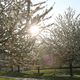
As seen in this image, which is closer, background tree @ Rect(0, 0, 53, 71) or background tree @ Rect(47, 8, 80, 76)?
background tree @ Rect(0, 0, 53, 71)

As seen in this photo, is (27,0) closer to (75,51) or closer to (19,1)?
(19,1)

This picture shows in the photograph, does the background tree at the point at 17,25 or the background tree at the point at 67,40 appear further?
the background tree at the point at 67,40

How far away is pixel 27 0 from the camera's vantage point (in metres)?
8.95

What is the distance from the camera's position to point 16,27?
964cm

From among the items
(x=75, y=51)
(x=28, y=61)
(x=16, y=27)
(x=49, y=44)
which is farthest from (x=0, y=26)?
(x=49, y=44)

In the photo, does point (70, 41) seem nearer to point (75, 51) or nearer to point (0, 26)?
point (75, 51)

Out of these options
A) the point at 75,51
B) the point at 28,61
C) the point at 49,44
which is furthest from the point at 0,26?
Result: the point at 49,44

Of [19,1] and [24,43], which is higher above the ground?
[19,1]

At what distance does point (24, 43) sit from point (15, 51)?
45 centimetres

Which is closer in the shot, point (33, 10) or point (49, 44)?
point (33, 10)

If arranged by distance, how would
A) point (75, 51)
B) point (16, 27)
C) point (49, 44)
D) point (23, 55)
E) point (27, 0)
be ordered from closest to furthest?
point (27, 0) → point (16, 27) → point (23, 55) → point (75, 51) → point (49, 44)

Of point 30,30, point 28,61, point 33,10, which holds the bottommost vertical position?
point 28,61

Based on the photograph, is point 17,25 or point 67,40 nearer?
point 17,25

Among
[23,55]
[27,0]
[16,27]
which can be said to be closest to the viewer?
[27,0]
